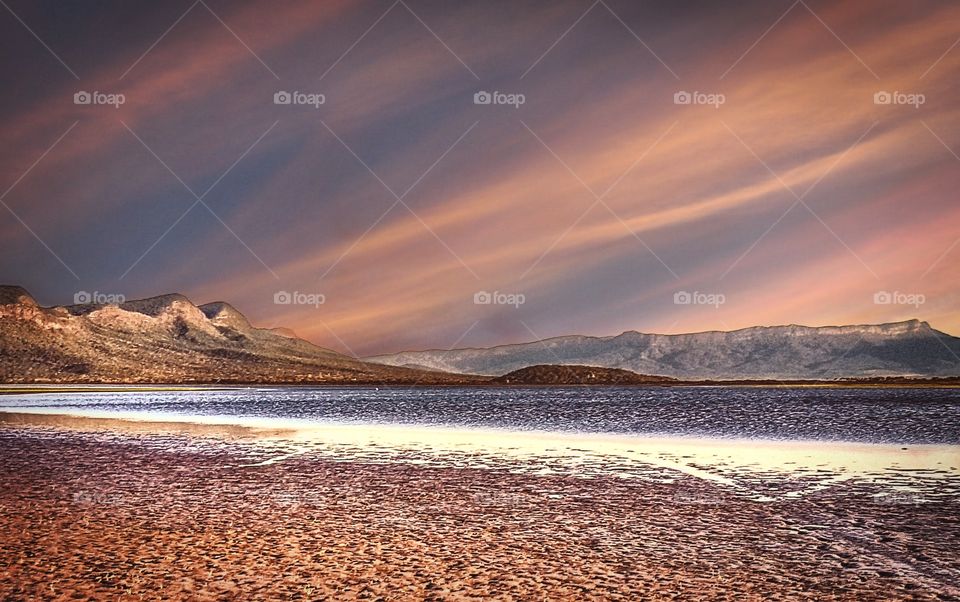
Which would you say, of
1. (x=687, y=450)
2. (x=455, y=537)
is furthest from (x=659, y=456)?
(x=455, y=537)

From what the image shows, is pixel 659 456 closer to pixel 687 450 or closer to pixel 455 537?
pixel 687 450

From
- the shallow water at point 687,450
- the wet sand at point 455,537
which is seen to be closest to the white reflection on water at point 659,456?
the shallow water at point 687,450

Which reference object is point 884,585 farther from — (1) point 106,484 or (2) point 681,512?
(1) point 106,484

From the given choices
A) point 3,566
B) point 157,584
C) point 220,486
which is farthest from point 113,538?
point 220,486

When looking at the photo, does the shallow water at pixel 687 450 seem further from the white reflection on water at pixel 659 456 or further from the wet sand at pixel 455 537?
the wet sand at pixel 455 537

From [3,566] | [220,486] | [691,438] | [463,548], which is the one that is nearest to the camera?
[3,566]

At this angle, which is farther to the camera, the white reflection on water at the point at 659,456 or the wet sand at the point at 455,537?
the white reflection on water at the point at 659,456

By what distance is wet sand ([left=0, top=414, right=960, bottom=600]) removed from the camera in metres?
8.70

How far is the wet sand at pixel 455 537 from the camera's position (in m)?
8.70

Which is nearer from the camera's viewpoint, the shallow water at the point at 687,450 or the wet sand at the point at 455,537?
the wet sand at the point at 455,537

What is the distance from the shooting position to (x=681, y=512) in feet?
44.3

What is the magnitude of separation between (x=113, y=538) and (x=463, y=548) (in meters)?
5.62

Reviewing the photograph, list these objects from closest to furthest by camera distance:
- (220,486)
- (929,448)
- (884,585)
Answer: (884,585) → (220,486) → (929,448)

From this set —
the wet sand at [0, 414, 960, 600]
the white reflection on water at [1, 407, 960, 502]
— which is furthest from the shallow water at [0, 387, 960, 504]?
the wet sand at [0, 414, 960, 600]
